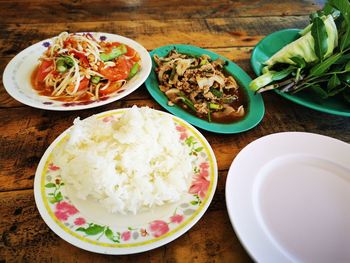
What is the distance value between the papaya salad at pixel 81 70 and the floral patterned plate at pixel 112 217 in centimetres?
51

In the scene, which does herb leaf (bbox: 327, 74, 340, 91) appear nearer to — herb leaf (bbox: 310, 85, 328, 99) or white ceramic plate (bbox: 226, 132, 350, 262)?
herb leaf (bbox: 310, 85, 328, 99)

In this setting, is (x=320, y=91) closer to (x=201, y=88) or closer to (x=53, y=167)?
(x=201, y=88)

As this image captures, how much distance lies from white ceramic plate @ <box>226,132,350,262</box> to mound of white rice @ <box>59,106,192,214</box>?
0.22m

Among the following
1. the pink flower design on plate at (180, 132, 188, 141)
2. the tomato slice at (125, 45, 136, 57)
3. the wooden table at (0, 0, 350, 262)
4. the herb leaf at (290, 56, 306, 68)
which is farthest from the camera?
the tomato slice at (125, 45, 136, 57)

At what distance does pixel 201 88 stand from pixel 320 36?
70 cm

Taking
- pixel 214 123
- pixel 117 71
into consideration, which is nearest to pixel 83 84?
pixel 117 71

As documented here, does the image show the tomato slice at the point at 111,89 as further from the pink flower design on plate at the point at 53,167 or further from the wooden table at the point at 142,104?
the pink flower design on plate at the point at 53,167

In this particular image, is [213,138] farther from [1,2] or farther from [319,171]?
[1,2]

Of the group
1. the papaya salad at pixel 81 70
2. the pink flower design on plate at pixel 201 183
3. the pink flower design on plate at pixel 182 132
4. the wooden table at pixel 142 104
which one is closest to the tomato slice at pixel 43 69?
the papaya salad at pixel 81 70

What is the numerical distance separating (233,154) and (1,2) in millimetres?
2429

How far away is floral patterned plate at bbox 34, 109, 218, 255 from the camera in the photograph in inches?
33.4

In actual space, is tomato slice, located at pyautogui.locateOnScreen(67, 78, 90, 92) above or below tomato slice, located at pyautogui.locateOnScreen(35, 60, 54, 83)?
below

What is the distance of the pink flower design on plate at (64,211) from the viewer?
0.90 metres

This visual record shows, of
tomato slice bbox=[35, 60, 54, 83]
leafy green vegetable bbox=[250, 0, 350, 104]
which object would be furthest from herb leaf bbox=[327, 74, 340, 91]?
tomato slice bbox=[35, 60, 54, 83]
